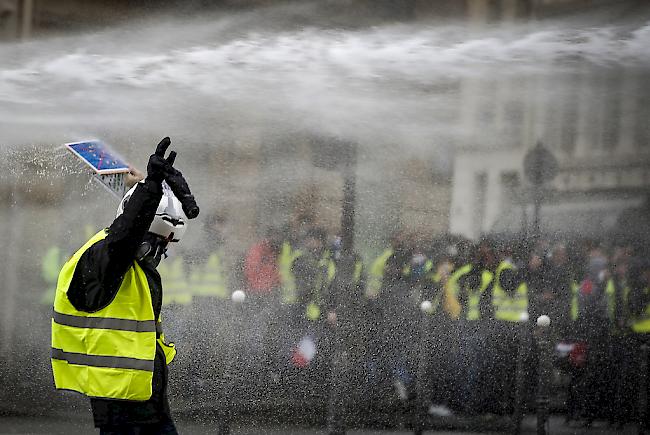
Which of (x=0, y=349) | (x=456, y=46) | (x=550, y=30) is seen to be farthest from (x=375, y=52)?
(x=0, y=349)

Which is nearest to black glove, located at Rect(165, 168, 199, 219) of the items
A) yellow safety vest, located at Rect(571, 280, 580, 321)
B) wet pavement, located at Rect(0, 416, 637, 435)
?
wet pavement, located at Rect(0, 416, 637, 435)

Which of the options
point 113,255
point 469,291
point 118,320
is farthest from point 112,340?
point 469,291

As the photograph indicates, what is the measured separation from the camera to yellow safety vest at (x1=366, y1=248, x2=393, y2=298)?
20.2 feet

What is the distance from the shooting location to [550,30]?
611cm

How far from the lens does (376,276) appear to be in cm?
617

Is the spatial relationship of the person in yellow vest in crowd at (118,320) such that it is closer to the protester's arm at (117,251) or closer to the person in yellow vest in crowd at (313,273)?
the protester's arm at (117,251)

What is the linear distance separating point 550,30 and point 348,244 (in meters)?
1.84

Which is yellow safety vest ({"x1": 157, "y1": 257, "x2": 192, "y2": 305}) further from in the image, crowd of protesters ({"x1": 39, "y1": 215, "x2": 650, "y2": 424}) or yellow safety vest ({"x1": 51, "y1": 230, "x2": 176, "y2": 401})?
yellow safety vest ({"x1": 51, "y1": 230, "x2": 176, "y2": 401})

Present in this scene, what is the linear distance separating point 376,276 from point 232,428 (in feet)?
4.24

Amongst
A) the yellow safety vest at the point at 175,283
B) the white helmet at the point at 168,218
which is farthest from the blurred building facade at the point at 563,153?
the white helmet at the point at 168,218

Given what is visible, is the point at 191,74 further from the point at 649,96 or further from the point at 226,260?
the point at 649,96

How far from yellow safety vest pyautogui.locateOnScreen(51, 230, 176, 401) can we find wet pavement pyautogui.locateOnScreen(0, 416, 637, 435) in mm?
2927

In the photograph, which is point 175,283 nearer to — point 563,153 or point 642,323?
point 563,153

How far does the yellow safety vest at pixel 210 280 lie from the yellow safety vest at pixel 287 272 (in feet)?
1.22
